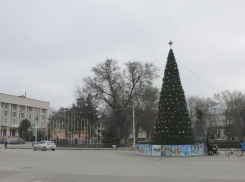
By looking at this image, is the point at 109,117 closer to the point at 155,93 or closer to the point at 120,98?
the point at 120,98

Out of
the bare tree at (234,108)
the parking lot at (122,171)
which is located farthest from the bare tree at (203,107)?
the parking lot at (122,171)

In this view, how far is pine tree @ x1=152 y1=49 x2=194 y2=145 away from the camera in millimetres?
28703

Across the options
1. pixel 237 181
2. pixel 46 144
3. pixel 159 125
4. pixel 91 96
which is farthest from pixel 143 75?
pixel 237 181

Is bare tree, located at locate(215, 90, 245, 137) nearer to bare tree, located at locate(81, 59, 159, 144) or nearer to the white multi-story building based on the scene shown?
bare tree, located at locate(81, 59, 159, 144)

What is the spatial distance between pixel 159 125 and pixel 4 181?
62.5 ft

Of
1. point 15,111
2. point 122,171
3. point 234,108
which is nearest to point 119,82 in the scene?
point 234,108

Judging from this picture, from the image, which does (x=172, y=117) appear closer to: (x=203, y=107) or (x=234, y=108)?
(x=234, y=108)

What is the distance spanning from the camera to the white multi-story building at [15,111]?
332 ft

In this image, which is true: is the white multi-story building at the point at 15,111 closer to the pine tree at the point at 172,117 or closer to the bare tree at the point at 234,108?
the bare tree at the point at 234,108

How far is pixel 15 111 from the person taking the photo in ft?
353

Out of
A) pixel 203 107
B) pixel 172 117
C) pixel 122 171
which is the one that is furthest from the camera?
pixel 203 107

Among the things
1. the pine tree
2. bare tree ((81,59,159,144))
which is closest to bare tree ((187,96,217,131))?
bare tree ((81,59,159,144))

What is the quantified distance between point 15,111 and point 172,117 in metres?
90.1

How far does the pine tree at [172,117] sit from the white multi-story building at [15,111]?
7067 centimetres
